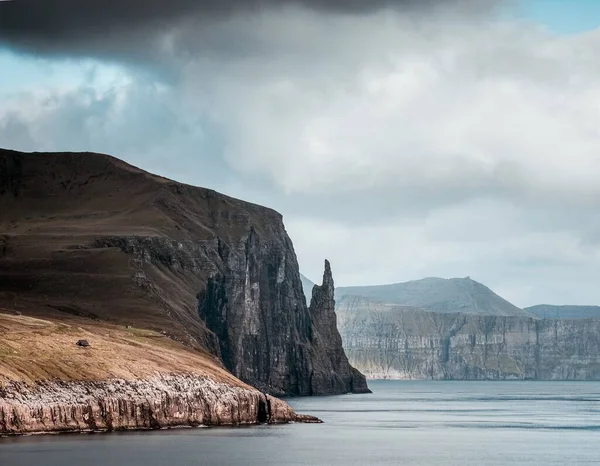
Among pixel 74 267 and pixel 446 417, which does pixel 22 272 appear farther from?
pixel 446 417

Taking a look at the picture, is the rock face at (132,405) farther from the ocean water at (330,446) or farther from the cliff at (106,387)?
the ocean water at (330,446)

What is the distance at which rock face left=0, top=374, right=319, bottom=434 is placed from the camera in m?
98.3

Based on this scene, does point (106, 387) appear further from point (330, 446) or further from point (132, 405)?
point (330, 446)

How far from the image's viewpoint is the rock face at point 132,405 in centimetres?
9831

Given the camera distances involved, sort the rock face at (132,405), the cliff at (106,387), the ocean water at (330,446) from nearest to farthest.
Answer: the ocean water at (330,446) → the rock face at (132,405) → the cliff at (106,387)

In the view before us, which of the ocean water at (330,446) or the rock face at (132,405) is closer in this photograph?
the ocean water at (330,446)

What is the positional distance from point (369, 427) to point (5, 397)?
50251mm

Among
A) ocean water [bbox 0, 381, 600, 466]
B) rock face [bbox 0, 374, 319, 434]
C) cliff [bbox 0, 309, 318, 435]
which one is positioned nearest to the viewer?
ocean water [bbox 0, 381, 600, 466]

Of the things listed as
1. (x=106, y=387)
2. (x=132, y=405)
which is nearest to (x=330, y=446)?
(x=132, y=405)

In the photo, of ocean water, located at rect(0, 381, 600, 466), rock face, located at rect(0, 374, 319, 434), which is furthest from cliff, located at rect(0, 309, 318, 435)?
ocean water, located at rect(0, 381, 600, 466)

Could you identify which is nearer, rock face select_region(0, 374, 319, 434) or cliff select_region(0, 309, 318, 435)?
rock face select_region(0, 374, 319, 434)

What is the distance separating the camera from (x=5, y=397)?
314ft

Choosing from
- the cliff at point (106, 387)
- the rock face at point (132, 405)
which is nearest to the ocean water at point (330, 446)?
the rock face at point (132, 405)

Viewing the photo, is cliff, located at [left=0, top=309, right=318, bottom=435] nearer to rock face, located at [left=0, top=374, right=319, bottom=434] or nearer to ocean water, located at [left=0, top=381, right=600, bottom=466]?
rock face, located at [left=0, top=374, right=319, bottom=434]
